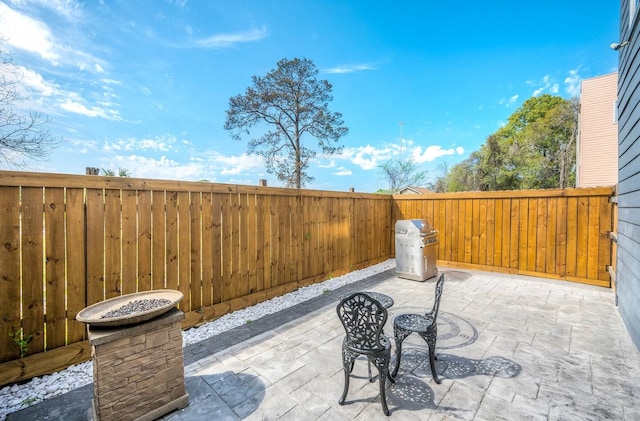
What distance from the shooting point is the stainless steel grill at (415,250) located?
189 inches

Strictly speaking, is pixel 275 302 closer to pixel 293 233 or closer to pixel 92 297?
pixel 293 233

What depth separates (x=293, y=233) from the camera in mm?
4355

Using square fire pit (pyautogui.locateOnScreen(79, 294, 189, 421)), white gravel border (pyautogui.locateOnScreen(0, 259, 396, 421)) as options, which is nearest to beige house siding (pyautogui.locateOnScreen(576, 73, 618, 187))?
white gravel border (pyautogui.locateOnScreen(0, 259, 396, 421))

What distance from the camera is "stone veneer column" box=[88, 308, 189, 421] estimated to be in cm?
152

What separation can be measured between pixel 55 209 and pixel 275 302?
8.70 feet

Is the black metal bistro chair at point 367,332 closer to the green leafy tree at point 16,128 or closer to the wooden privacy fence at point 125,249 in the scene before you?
the wooden privacy fence at point 125,249

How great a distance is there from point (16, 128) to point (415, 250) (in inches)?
372

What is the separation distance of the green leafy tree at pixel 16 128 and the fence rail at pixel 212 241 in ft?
15.6

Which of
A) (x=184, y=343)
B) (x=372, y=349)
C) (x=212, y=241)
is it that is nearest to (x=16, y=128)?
(x=212, y=241)

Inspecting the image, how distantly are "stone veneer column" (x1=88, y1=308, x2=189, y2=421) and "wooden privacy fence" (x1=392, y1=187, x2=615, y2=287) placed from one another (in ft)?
18.5

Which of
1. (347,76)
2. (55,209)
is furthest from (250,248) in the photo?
(347,76)

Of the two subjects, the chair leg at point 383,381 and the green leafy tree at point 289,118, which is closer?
the chair leg at point 383,381

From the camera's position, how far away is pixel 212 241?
10.7ft

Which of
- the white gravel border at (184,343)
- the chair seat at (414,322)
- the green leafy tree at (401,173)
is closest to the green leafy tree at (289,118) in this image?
the green leafy tree at (401,173)
